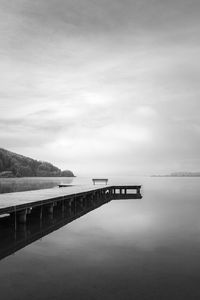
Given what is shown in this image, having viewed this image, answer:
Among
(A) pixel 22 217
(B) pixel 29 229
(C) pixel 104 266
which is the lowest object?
(C) pixel 104 266

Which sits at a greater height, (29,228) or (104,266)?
(29,228)

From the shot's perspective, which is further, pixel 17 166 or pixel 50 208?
pixel 17 166

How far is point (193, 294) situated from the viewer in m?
7.17

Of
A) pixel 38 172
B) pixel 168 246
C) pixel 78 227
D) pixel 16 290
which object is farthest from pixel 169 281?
pixel 38 172

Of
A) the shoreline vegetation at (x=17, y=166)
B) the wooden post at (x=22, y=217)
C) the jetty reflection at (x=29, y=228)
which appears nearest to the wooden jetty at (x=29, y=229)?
the jetty reflection at (x=29, y=228)

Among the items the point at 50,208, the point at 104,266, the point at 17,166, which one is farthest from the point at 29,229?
the point at 17,166

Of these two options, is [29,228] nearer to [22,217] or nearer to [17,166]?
[22,217]

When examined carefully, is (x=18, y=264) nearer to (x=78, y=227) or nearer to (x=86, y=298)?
(x=86, y=298)

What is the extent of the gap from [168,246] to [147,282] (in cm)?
492

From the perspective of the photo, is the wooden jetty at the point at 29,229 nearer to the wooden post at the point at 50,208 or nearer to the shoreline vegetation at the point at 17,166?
the wooden post at the point at 50,208

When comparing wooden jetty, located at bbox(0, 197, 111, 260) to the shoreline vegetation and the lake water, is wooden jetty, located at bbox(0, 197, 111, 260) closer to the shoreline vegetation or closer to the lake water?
the lake water

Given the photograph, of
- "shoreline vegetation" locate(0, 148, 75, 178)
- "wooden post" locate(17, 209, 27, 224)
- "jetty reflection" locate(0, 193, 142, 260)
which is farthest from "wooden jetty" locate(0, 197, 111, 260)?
"shoreline vegetation" locate(0, 148, 75, 178)

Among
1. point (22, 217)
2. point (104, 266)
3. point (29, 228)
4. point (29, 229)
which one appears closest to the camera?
point (104, 266)

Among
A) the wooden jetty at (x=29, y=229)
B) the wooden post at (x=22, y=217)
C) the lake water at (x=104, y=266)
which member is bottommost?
the lake water at (x=104, y=266)
